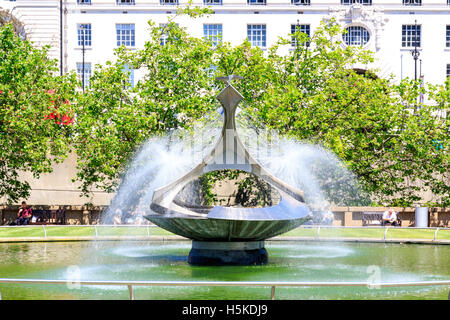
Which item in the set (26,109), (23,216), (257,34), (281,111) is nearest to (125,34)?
(257,34)

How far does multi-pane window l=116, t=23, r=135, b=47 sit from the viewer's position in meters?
59.8

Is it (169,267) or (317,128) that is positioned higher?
(317,128)

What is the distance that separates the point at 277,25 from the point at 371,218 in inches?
1220

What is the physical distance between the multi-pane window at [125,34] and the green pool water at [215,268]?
3894 cm

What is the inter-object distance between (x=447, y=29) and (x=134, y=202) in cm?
3752

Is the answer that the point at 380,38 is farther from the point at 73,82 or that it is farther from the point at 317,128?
the point at 73,82

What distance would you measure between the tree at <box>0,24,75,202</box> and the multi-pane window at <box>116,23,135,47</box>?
2593cm

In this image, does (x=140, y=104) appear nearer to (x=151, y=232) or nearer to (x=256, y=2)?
(x=151, y=232)

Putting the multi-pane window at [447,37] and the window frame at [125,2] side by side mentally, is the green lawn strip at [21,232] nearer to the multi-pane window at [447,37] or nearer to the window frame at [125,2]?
the window frame at [125,2]

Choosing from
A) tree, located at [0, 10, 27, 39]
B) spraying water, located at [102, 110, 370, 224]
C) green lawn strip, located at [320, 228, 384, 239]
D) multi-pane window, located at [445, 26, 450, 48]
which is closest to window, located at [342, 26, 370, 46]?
multi-pane window, located at [445, 26, 450, 48]

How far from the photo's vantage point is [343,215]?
32625 millimetres

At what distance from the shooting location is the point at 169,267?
16.7 m

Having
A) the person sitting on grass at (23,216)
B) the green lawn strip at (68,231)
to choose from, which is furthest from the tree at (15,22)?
the green lawn strip at (68,231)

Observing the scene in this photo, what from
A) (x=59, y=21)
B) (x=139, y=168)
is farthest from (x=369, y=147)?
(x=59, y=21)
